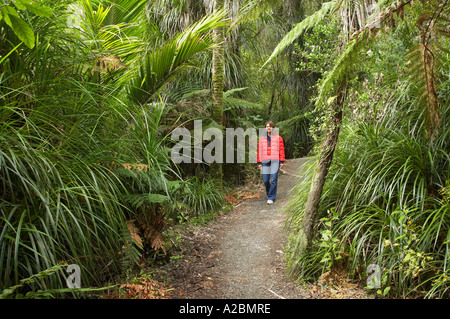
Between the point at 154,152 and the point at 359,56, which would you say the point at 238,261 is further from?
the point at 359,56

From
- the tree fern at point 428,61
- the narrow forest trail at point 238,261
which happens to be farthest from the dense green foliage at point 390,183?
the narrow forest trail at point 238,261

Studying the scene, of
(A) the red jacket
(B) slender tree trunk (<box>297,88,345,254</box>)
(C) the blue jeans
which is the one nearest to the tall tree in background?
(B) slender tree trunk (<box>297,88,345,254</box>)

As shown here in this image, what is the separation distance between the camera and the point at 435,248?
10.1ft

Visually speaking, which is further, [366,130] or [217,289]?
[366,130]

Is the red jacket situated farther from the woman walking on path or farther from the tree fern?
the tree fern

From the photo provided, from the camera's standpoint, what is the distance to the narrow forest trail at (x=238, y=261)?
11.2 ft

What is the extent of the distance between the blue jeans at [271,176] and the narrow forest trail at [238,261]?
0.43 metres

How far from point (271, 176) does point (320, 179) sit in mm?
3059

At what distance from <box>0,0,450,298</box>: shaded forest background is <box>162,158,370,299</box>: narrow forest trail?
0.26 meters

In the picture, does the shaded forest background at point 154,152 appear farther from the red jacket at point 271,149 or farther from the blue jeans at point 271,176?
the red jacket at point 271,149

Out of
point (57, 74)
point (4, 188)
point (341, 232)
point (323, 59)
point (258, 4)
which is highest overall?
point (258, 4)

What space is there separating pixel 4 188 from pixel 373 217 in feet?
10.7
